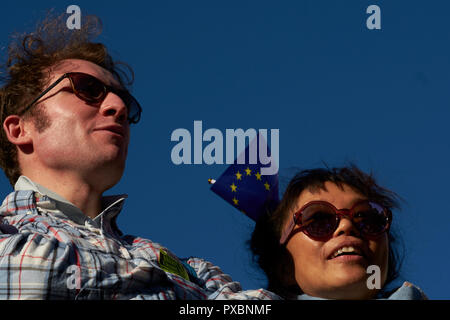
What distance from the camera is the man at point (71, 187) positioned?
13.0 feet

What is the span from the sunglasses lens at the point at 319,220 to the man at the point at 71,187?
71 centimetres

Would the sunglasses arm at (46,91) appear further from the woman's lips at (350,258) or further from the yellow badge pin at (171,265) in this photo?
the woman's lips at (350,258)

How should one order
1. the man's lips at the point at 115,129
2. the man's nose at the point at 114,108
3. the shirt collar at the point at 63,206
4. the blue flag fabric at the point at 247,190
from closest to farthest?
the shirt collar at the point at 63,206 < the man's lips at the point at 115,129 < the man's nose at the point at 114,108 < the blue flag fabric at the point at 247,190

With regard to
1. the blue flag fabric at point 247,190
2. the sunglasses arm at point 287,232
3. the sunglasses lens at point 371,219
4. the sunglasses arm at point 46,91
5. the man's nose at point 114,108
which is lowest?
the sunglasses arm at point 287,232

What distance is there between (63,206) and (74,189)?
0.27 m

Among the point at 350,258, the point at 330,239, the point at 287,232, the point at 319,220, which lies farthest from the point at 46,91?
the point at 350,258

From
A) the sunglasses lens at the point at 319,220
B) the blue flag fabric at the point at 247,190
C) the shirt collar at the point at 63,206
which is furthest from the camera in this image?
the blue flag fabric at the point at 247,190

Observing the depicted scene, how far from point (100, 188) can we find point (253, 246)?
Answer: 57.1 inches

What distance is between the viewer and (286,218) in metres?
Answer: 5.54

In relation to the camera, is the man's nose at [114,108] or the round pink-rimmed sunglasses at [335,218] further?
the man's nose at [114,108]

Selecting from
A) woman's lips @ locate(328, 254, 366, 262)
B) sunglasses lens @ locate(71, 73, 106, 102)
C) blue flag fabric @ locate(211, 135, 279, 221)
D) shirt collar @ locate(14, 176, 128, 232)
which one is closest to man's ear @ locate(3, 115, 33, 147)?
shirt collar @ locate(14, 176, 128, 232)

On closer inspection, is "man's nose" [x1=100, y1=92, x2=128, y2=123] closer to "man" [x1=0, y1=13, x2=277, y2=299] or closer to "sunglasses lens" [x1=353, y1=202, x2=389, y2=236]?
"man" [x1=0, y1=13, x2=277, y2=299]

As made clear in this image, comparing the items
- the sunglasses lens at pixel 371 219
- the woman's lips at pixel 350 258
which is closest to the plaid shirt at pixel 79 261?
the woman's lips at pixel 350 258

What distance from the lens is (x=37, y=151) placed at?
17.6 feet
